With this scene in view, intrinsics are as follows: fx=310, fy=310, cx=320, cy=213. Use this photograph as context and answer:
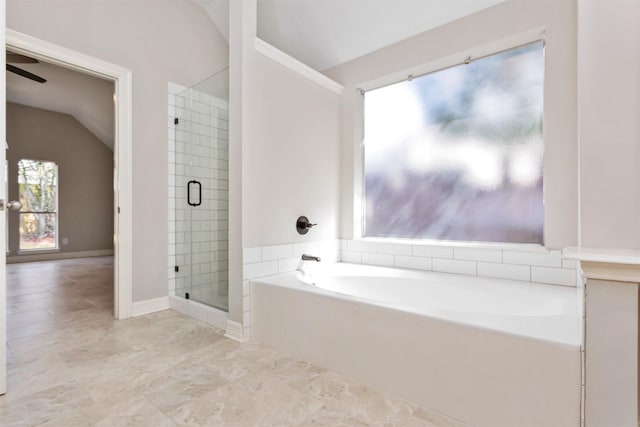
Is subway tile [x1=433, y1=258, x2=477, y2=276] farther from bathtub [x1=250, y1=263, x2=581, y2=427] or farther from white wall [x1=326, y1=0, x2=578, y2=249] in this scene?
white wall [x1=326, y1=0, x2=578, y2=249]

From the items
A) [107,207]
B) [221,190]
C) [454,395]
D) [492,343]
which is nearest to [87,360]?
[221,190]

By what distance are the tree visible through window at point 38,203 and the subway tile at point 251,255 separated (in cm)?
611

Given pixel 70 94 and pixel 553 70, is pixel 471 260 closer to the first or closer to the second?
pixel 553 70

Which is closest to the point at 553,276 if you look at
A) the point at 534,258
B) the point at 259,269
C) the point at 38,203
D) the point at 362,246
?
the point at 534,258

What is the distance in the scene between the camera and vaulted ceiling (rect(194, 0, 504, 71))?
89.5 inches

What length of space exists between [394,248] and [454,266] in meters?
0.48

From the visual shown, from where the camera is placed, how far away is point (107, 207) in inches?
267

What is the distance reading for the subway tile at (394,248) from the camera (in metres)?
2.50

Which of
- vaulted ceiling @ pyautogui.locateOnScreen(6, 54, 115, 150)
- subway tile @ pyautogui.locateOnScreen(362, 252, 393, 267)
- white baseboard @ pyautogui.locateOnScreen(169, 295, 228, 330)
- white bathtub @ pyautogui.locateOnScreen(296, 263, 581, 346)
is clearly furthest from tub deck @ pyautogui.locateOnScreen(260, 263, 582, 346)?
vaulted ceiling @ pyautogui.locateOnScreen(6, 54, 115, 150)

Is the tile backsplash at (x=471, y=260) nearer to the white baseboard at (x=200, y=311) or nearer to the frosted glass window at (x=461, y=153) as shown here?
the frosted glass window at (x=461, y=153)

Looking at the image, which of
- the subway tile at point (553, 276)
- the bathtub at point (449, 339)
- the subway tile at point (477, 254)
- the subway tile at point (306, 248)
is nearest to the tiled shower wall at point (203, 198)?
the subway tile at point (306, 248)

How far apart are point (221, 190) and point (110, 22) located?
5.26 ft

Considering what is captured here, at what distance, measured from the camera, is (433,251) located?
2373 millimetres

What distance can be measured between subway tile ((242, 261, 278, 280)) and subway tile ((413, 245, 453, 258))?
1111mm
